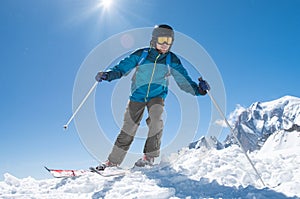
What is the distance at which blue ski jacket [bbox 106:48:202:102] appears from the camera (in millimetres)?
6797

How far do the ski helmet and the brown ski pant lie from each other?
56.6 inches

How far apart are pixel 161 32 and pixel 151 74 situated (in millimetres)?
1017

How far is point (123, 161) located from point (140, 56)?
101 inches

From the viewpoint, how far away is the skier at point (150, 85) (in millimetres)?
6792

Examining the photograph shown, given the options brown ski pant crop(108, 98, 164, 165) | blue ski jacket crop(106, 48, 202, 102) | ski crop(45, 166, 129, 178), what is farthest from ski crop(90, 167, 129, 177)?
blue ski jacket crop(106, 48, 202, 102)

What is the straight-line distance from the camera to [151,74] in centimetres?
678

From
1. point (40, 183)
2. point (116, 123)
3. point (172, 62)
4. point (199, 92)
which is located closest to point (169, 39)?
point (172, 62)

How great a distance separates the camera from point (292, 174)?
16.8ft

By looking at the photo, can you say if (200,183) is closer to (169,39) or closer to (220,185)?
(220,185)

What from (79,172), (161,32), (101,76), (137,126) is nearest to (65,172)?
(79,172)

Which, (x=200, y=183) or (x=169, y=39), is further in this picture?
(x=169, y=39)

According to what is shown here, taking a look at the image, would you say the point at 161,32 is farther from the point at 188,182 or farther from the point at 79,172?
the point at 79,172

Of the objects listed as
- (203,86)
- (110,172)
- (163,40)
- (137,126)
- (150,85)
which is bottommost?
(110,172)

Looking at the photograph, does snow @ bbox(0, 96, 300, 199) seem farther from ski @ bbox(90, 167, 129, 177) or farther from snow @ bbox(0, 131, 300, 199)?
ski @ bbox(90, 167, 129, 177)
